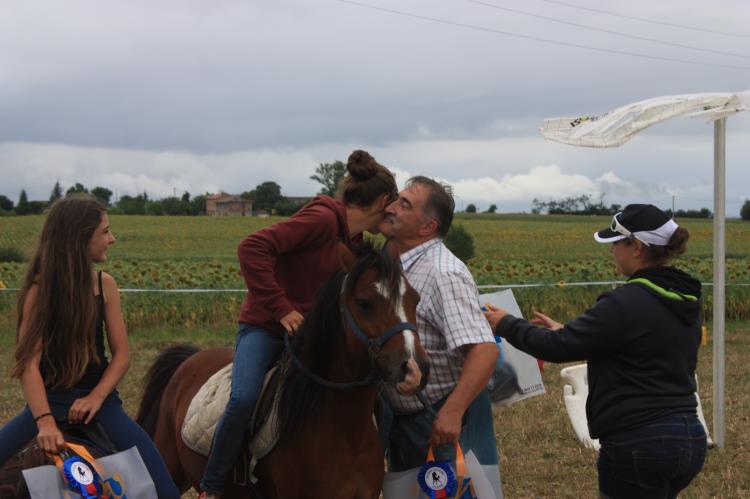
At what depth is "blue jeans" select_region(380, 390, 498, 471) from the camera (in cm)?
413

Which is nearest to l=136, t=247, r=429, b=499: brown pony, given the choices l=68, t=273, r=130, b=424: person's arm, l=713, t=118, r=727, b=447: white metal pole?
l=68, t=273, r=130, b=424: person's arm

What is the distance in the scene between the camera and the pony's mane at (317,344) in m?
3.80

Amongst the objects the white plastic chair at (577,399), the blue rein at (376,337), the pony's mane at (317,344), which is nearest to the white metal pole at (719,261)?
the white plastic chair at (577,399)

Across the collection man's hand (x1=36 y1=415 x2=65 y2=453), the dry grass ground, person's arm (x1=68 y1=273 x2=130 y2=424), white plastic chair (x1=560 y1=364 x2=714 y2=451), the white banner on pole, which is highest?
the white banner on pole

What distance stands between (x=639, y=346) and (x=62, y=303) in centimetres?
239

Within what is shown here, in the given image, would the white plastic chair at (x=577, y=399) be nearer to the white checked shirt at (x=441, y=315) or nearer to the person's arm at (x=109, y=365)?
the white checked shirt at (x=441, y=315)

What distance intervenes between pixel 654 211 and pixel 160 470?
2.42 metres

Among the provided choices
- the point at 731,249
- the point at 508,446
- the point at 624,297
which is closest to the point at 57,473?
the point at 624,297

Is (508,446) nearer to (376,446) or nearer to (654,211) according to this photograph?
(376,446)

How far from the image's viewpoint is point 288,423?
4156 mm

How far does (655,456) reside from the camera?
142 inches

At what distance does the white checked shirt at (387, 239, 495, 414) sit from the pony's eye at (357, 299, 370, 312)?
15.0 inches

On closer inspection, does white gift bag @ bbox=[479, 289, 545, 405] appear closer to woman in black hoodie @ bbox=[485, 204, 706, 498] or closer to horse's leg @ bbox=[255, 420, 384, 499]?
woman in black hoodie @ bbox=[485, 204, 706, 498]

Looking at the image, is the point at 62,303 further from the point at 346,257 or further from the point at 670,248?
the point at 670,248
